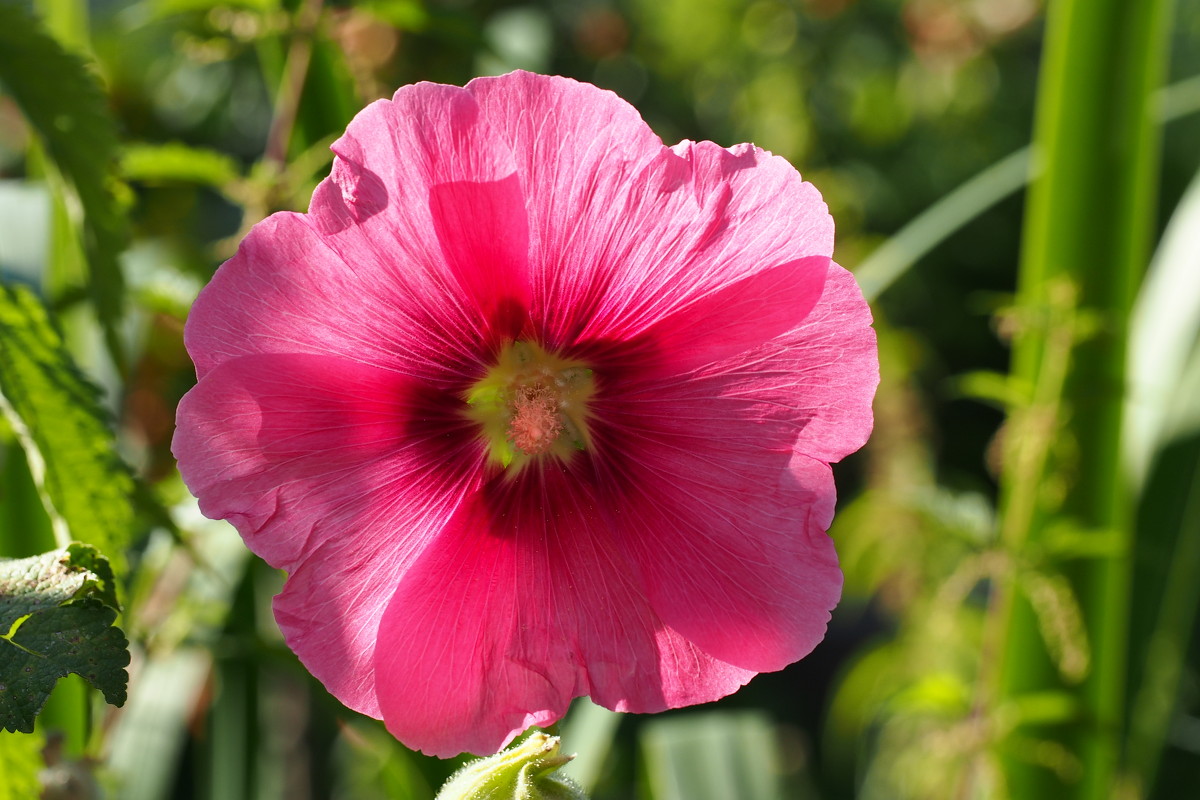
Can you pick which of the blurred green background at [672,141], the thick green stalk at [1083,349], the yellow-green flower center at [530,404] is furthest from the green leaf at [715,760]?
the yellow-green flower center at [530,404]

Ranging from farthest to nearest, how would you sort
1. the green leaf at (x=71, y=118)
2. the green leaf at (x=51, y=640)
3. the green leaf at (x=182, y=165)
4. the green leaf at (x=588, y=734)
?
the green leaf at (x=588, y=734)
the green leaf at (x=182, y=165)
the green leaf at (x=71, y=118)
the green leaf at (x=51, y=640)

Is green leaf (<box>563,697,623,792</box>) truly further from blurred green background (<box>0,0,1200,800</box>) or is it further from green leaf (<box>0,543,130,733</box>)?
→ green leaf (<box>0,543,130,733</box>)

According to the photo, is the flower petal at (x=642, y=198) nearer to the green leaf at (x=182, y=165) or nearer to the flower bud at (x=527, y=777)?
the flower bud at (x=527, y=777)

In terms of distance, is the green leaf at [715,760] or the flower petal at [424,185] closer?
the flower petal at [424,185]

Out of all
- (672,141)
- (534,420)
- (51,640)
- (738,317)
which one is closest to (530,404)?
(534,420)

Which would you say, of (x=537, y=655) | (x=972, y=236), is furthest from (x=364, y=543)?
(x=972, y=236)

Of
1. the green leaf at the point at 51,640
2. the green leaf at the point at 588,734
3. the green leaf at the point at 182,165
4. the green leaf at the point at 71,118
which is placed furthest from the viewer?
the green leaf at the point at 588,734

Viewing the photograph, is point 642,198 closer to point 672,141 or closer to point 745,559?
point 745,559
